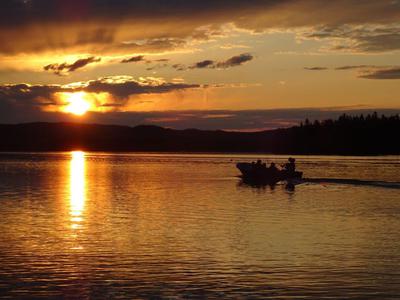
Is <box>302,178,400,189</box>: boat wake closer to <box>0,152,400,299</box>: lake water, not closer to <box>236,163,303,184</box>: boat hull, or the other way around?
<box>236,163,303,184</box>: boat hull

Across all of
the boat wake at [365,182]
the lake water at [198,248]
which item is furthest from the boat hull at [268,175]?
the lake water at [198,248]

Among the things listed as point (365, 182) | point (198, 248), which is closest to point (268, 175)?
point (365, 182)

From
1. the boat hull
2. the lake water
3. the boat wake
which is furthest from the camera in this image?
the boat hull

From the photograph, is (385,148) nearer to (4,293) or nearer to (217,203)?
(217,203)

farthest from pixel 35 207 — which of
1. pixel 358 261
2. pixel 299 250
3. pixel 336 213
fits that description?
pixel 358 261

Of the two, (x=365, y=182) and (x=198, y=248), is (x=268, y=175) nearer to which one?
(x=365, y=182)

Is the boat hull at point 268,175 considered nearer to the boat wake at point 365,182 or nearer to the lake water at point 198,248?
the boat wake at point 365,182

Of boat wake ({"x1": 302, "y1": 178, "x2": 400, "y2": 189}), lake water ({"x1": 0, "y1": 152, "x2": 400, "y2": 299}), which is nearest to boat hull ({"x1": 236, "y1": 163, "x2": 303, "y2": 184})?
boat wake ({"x1": 302, "y1": 178, "x2": 400, "y2": 189})

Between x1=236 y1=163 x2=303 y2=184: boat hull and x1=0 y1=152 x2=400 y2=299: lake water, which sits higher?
x1=236 y1=163 x2=303 y2=184: boat hull

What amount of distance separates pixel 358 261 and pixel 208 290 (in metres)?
7.56

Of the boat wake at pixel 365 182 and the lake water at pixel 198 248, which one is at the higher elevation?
the boat wake at pixel 365 182

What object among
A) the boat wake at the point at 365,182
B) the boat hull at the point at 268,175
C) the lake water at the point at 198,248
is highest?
the boat hull at the point at 268,175

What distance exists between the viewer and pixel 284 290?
61.9 feet

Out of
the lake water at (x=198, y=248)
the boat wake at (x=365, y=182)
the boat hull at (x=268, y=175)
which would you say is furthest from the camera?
the boat hull at (x=268, y=175)
